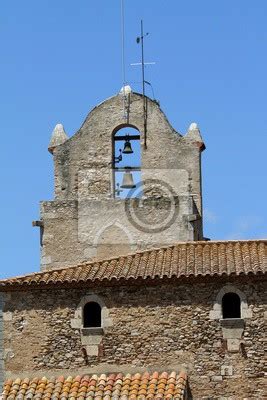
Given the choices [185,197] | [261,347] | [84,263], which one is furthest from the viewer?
[185,197]

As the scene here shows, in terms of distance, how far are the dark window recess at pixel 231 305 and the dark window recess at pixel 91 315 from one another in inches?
107

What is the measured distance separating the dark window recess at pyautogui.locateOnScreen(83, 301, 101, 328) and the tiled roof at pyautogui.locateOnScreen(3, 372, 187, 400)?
1.18 metres

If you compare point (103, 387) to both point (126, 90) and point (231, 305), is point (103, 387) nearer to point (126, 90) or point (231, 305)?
point (231, 305)

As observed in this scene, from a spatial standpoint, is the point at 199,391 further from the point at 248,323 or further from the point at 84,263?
the point at 84,263

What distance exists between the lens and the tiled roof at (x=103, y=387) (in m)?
25.5

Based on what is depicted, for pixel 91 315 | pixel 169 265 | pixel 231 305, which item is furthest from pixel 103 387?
pixel 231 305

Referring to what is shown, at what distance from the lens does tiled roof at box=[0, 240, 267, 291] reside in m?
26.6

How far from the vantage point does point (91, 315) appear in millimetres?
26984

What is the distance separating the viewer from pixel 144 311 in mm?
26641

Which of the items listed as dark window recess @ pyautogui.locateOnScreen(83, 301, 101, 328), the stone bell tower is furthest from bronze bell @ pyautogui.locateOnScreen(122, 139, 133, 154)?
dark window recess @ pyautogui.locateOnScreen(83, 301, 101, 328)

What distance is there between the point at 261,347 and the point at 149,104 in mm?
8129

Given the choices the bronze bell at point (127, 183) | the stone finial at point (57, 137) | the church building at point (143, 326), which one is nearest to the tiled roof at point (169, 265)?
the church building at point (143, 326)

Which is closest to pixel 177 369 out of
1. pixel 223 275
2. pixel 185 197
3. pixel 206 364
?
pixel 206 364

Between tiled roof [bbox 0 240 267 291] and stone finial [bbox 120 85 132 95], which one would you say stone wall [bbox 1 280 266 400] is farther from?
stone finial [bbox 120 85 132 95]
